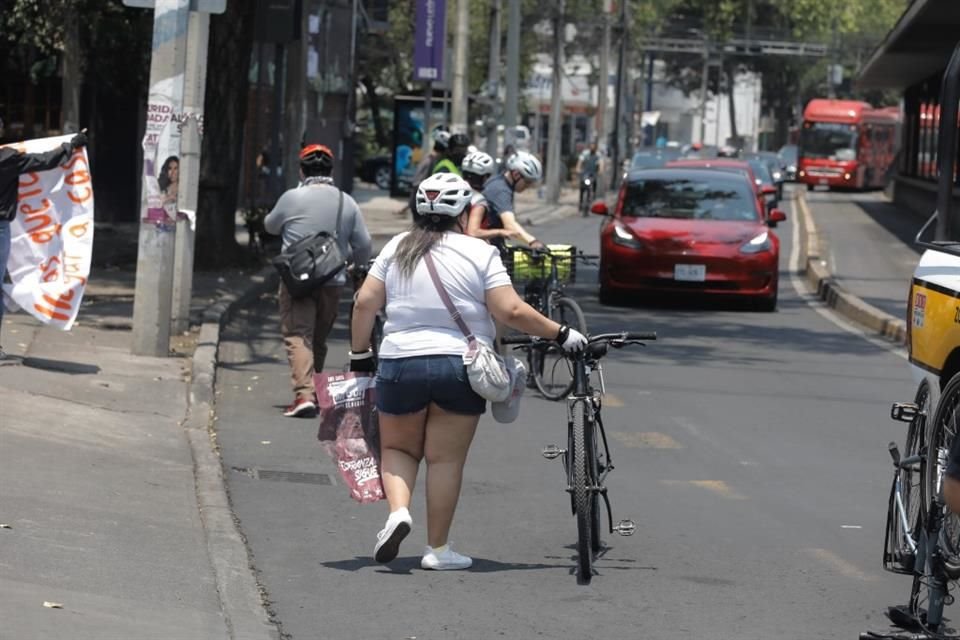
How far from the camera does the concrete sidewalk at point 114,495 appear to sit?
253 inches

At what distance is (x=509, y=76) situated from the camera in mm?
43312

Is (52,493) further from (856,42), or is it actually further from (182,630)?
(856,42)

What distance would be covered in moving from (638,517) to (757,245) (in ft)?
38.4

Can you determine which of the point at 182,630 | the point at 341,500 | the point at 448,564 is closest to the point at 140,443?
the point at 341,500

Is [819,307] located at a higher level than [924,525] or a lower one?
lower

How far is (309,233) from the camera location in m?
11.9

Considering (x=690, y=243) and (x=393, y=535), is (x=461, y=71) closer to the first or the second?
(x=690, y=243)

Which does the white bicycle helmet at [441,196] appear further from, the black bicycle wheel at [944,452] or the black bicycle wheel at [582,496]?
the black bicycle wheel at [944,452]

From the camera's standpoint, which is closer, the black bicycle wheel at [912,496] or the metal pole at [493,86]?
the black bicycle wheel at [912,496]

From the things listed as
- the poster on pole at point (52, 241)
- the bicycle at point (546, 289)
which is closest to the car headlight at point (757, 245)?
the bicycle at point (546, 289)

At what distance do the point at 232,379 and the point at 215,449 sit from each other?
3.16 meters

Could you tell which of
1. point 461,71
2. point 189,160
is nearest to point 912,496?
point 189,160

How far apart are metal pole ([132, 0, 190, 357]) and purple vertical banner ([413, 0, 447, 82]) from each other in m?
23.8

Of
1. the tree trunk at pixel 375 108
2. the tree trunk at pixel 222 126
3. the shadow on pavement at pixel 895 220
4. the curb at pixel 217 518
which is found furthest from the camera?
the tree trunk at pixel 375 108
